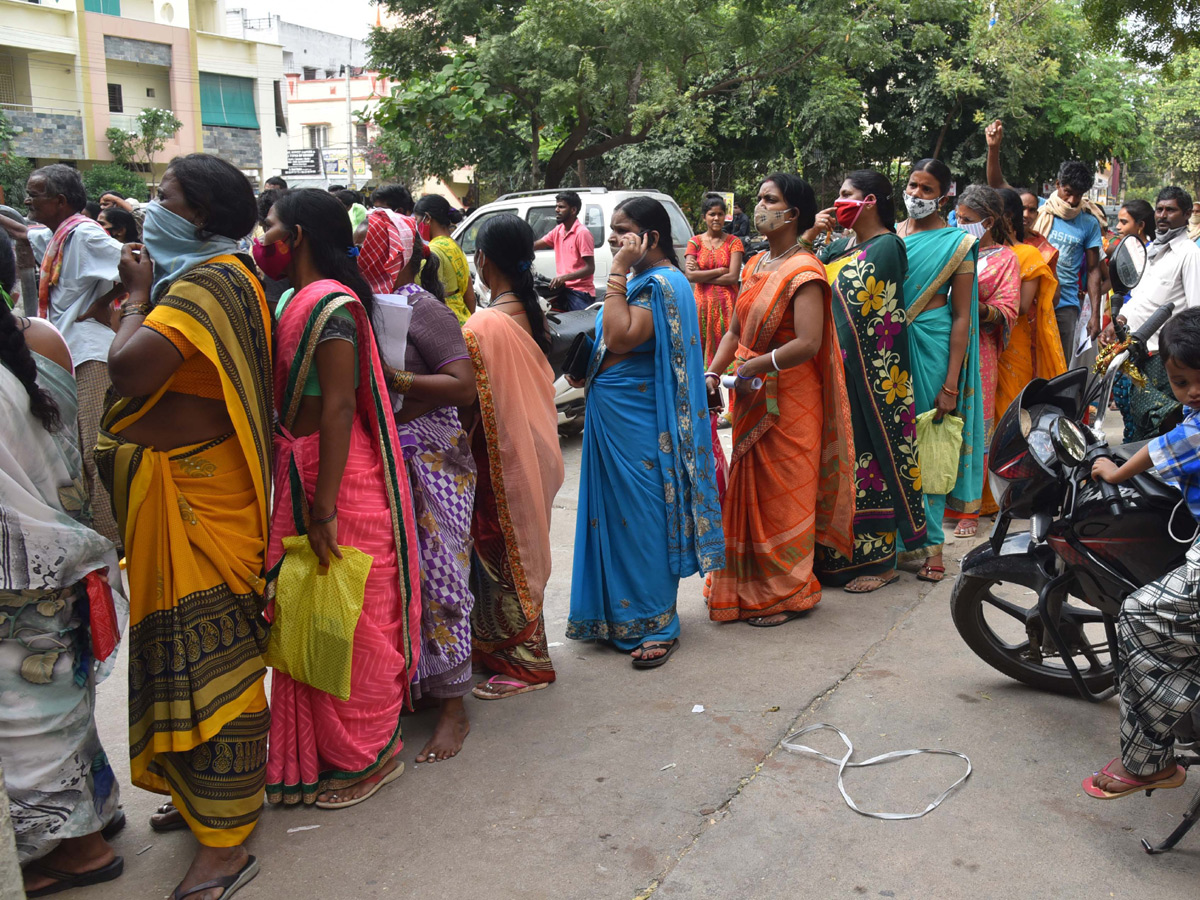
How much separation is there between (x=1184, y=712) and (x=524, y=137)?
16.1 metres

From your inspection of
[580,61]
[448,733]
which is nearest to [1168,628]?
[448,733]

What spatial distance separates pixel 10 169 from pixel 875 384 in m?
27.2

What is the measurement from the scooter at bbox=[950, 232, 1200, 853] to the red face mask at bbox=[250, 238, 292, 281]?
2159 millimetres

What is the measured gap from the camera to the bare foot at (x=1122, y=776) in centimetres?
274

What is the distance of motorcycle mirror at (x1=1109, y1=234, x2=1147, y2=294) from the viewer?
695 cm

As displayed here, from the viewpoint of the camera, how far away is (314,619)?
2.77 metres

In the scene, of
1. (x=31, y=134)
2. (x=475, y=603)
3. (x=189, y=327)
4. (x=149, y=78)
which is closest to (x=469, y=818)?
(x=475, y=603)

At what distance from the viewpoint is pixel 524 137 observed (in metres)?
17.4

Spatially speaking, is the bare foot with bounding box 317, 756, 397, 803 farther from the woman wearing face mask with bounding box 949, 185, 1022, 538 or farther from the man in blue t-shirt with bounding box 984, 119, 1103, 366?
the man in blue t-shirt with bounding box 984, 119, 1103, 366

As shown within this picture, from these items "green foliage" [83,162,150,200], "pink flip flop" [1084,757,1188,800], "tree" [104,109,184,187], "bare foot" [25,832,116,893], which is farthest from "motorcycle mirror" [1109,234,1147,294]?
"tree" [104,109,184,187]

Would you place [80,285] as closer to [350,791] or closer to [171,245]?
[171,245]

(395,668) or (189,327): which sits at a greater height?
(189,327)

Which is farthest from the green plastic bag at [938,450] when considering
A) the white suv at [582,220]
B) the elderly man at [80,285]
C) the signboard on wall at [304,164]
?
the signboard on wall at [304,164]

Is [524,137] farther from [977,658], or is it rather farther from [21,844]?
[21,844]
